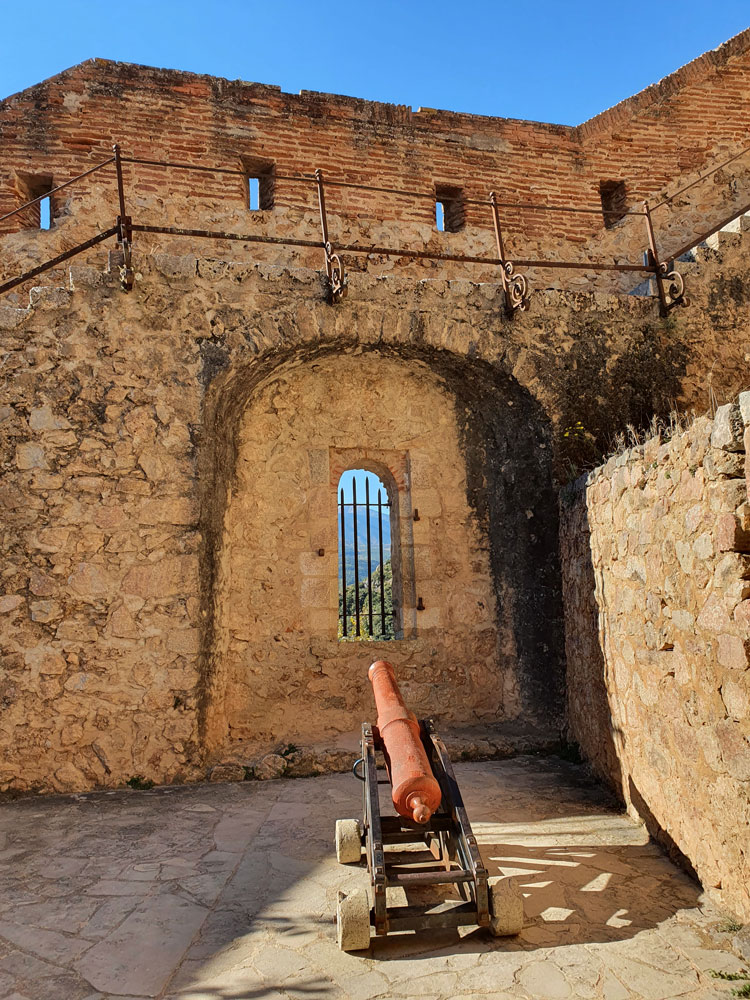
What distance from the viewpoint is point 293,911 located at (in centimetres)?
341

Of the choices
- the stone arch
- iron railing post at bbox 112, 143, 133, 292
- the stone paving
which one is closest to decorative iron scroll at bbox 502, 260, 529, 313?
the stone arch

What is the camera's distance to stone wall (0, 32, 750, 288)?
829 cm

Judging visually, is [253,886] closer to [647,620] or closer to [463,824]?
[463,824]

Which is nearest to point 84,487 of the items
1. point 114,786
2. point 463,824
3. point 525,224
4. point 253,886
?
point 114,786

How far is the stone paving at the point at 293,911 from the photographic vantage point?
2.80 meters

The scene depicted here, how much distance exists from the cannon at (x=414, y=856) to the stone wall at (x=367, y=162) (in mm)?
6370

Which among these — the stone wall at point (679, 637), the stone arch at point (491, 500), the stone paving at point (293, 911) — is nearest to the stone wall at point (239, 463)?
the stone arch at point (491, 500)

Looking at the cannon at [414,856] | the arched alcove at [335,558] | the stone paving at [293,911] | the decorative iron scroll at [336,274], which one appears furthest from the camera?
the arched alcove at [335,558]

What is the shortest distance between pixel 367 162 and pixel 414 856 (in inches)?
317

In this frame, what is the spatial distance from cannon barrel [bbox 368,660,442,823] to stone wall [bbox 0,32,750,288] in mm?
6125

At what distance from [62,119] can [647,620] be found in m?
8.21

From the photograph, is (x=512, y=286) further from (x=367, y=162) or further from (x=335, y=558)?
(x=367, y=162)

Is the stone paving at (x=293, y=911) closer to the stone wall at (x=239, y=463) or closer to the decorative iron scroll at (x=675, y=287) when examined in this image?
the stone wall at (x=239, y=463)

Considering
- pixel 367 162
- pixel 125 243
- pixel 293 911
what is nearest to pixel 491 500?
pixel 125 243
